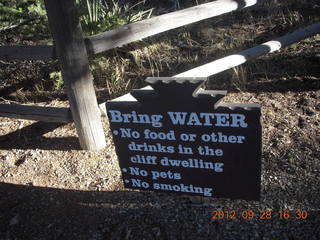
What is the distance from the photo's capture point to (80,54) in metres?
3.21

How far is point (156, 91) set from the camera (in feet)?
6.77

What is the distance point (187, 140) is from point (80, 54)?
153cm

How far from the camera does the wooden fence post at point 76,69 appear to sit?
3.06 metres

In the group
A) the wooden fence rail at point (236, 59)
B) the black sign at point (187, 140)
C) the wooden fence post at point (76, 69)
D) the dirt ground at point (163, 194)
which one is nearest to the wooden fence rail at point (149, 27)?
the wooden fence post at point (76, 69)

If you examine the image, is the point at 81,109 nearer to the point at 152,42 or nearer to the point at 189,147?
the point at 189,147

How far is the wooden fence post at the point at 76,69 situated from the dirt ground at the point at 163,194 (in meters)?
0.24

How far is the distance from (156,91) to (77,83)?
1.43 meters

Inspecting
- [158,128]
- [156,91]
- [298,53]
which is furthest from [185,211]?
[298,53]

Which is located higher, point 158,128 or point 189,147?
point 158,128

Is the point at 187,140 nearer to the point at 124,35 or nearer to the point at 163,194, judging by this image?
the point at 163,194

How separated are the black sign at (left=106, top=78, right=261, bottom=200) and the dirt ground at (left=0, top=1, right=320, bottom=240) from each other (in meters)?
0.38
